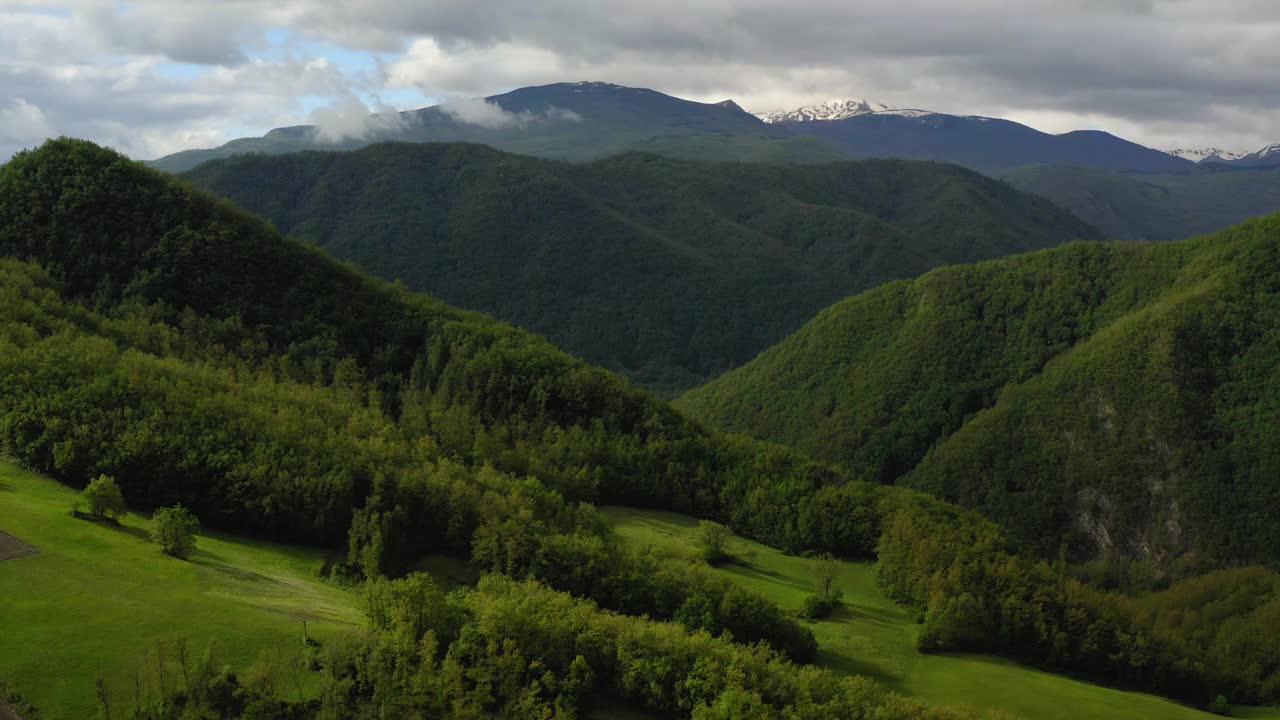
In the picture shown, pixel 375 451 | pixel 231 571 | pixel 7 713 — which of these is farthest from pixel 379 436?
pixel 7 713

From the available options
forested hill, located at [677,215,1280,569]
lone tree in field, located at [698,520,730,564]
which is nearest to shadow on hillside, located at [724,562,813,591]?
lone tree in field, located at [698,520,730,564]

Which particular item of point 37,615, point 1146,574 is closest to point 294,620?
point 37,615

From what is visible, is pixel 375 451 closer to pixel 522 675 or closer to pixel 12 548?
pixel 12 548

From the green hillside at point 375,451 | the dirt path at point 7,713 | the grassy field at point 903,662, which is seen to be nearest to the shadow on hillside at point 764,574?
the grassy field at point 903,662

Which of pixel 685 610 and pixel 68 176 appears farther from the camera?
pixel 68 176

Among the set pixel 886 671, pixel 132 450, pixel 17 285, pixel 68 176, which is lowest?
pixel 886 671

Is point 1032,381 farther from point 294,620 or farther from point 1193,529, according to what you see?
point 294,620

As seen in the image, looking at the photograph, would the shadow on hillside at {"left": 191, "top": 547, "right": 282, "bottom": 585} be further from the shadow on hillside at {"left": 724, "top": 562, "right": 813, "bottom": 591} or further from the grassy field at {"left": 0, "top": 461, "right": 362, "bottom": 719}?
the shadow on hillside at {"left": 724, "top": 562, "right": 813, "bottom": 591}
